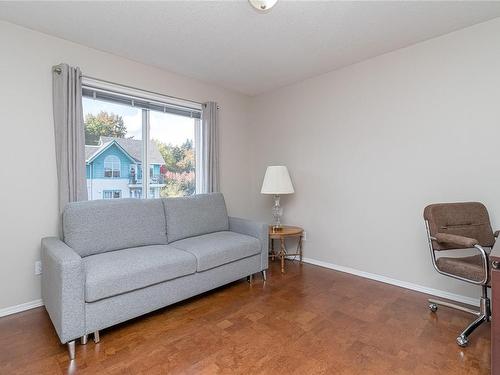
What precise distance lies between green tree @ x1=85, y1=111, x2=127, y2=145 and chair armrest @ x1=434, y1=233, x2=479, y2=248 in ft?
9.95

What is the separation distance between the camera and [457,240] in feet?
6.06

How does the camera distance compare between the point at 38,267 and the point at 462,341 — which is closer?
the point at 462,341

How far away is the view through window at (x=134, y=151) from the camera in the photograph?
2.71 meters

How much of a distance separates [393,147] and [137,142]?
273cm

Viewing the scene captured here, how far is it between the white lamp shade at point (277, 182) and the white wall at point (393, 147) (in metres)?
0.33

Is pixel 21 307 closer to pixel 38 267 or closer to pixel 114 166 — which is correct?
pixel 38 267

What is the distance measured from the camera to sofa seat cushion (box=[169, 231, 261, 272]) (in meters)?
2.41

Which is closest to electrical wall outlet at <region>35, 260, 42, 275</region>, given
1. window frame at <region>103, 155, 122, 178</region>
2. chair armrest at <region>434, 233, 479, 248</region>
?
window frame at <region>103, 155, 122, 178</region>

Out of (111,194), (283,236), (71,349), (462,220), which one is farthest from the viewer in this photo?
(283,236)

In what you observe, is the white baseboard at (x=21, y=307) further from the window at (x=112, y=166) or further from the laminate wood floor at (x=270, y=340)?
the window at (x=112, y=166)

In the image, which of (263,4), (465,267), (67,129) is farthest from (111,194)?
(465,267)

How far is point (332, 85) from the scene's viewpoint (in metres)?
3.22

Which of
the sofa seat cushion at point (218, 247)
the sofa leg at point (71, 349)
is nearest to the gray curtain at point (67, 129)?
the sofa seat cushion at point (218, 247)

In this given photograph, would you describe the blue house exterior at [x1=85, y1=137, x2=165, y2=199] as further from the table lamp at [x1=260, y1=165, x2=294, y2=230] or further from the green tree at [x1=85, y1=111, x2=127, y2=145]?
the table lamp at [x1=260, y1=165, x2=294, y2=230]
